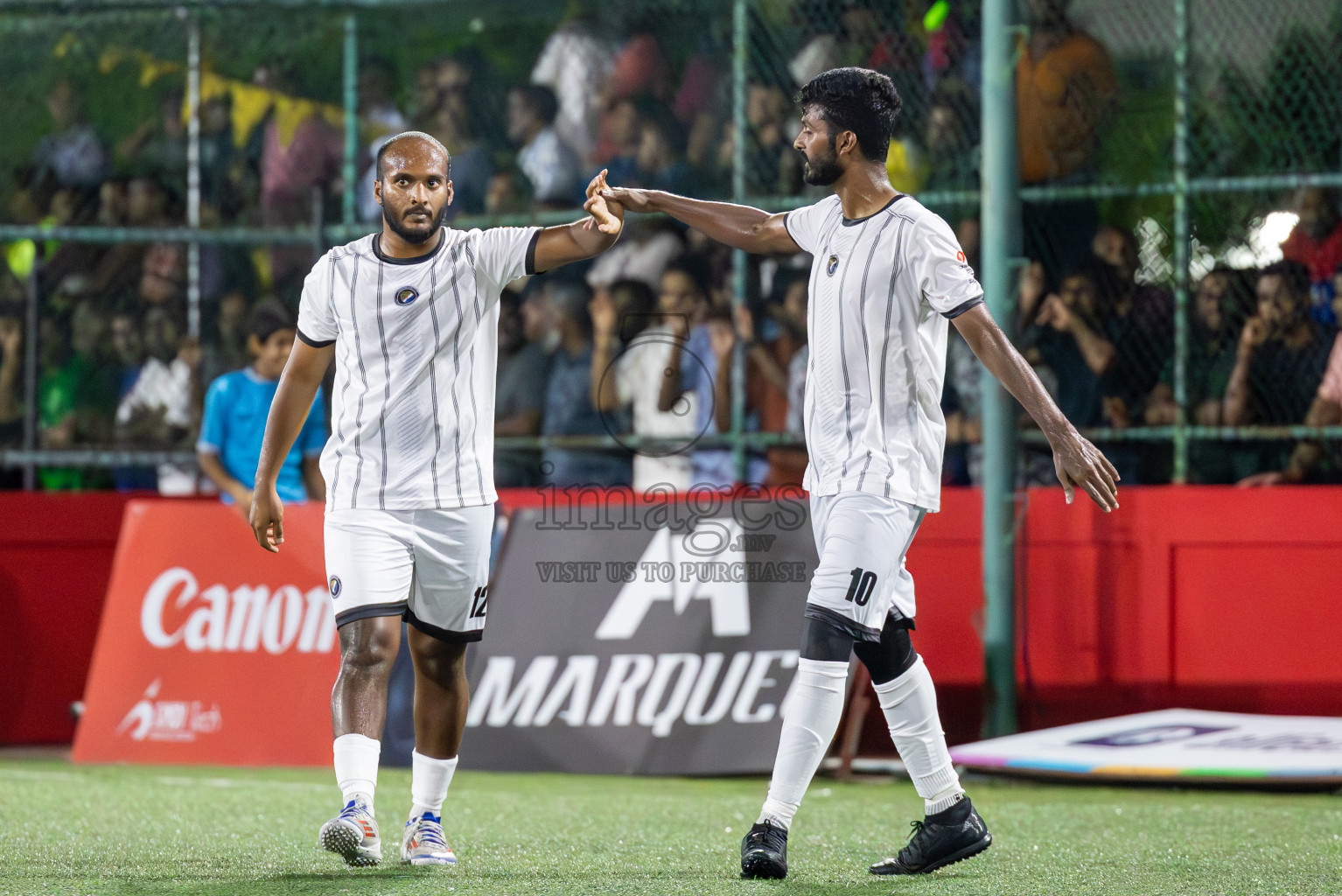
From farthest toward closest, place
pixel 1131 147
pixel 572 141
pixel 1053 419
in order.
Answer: pixel 572 141, pixel 1131 147, pixel 1053 419

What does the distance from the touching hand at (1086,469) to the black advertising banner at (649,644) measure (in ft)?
10.0

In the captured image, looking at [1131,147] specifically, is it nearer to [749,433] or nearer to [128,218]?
[749,433]

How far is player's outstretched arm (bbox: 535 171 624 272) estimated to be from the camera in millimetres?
4695

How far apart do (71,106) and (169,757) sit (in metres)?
4.08

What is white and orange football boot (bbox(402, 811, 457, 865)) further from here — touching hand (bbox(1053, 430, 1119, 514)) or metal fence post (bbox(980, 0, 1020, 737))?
metal fence post (bbox(980, 0, 1020, 737))

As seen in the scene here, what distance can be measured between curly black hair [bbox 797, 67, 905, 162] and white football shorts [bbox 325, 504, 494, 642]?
144 centimetres

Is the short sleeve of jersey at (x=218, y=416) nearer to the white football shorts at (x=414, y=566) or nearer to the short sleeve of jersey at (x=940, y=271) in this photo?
the white football shorts at (x=414, y=566)

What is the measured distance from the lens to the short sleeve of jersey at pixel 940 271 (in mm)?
4344

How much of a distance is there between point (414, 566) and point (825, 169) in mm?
1565

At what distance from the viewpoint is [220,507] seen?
311 inches

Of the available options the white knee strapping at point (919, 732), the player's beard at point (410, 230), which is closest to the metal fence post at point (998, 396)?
the white knee strapping at point (919, 732)

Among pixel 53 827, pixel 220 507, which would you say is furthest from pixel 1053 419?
pixel 220 507

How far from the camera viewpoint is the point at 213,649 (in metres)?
7.70

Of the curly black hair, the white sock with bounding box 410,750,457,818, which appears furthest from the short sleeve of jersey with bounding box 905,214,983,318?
the white sock with bounding box 410,750,457,818
